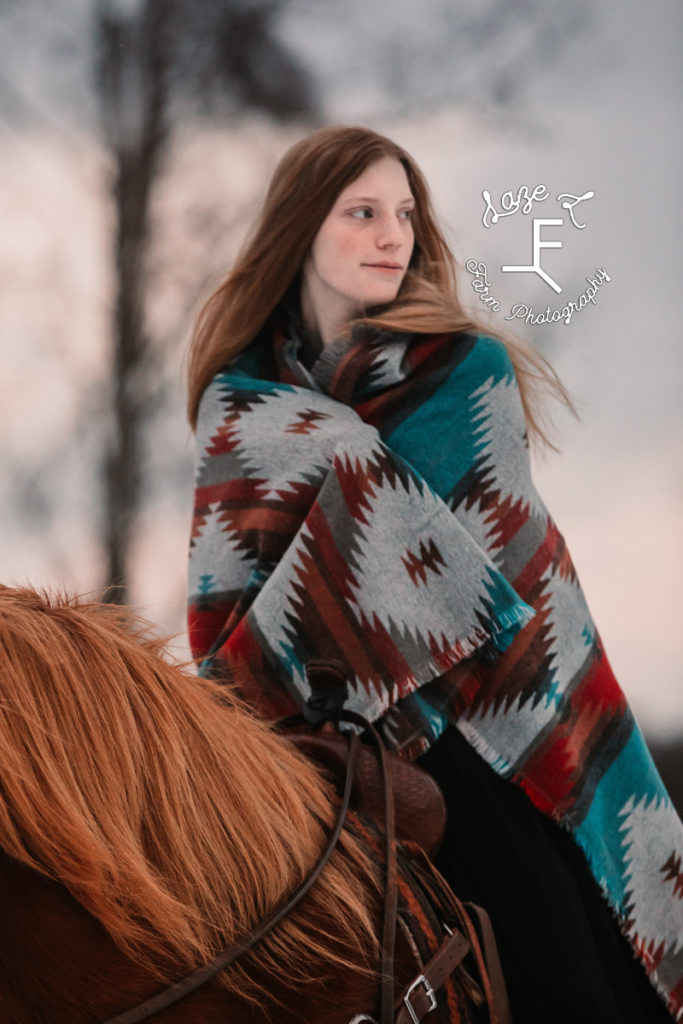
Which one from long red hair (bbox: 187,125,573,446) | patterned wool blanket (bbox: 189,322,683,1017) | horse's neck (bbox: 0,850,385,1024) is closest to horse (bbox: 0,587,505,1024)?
horse's neck (bbox: 0,850,385,1024)

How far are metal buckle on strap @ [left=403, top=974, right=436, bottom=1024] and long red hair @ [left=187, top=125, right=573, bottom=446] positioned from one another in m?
0.68

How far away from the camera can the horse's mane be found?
0.39 m

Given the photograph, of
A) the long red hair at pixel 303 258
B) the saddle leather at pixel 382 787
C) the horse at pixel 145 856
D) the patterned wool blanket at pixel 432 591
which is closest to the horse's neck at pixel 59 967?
the horse at pixel 145 856

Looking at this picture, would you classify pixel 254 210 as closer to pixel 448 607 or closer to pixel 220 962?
pixel 448 607

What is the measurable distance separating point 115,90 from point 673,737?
4.35ft

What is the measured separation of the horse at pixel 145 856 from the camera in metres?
0.38

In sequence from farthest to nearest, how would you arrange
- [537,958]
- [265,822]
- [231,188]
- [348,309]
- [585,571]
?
[231,188] → [585,571] → [348,309] → [537,958] → [265,822]

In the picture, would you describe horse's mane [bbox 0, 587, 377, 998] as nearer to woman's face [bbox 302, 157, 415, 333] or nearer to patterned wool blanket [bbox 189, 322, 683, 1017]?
patterned wool blanket [bbox 189, 322, 683, 1017]

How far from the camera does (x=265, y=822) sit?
0.45 metres

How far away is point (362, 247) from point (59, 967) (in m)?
0.82

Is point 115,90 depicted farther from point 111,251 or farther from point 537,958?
point 537,958

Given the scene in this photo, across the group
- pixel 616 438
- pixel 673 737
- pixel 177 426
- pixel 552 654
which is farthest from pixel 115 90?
pixel 673 737

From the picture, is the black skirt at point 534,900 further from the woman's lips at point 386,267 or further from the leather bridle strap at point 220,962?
the woman's lips at point 386,267

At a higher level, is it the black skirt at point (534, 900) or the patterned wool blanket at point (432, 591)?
the patterned wool blanket at point (432, 591)
